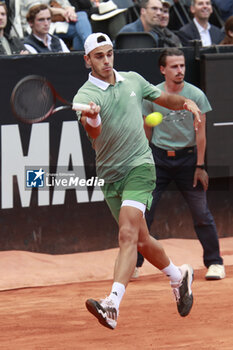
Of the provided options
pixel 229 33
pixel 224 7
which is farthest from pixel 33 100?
pixel 224 7

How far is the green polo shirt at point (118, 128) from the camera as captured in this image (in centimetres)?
576

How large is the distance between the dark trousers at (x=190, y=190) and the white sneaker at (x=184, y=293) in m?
1.57

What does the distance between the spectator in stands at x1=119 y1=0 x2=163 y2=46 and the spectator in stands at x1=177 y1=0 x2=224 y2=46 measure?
0.58 meters

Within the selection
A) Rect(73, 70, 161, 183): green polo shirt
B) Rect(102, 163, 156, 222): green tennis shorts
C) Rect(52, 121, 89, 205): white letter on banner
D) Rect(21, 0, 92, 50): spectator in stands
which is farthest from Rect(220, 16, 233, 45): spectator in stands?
Rect(102, 163, 156, 222): green tennis shorts

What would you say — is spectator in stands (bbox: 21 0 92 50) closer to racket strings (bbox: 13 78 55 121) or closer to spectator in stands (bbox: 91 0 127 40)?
spectator in stands (bbox: 91 0 127 40)

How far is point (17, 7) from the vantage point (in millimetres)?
9633

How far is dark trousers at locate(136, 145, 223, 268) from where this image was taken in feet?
25.2

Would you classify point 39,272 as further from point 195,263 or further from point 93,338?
point 93,338

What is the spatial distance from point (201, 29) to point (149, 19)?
3.14ft

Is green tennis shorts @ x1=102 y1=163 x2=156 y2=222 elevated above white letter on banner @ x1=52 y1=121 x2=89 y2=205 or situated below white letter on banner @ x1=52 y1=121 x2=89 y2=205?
above

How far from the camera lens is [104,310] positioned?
5.19 meters

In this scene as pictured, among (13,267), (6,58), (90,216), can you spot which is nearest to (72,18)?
(6,58)

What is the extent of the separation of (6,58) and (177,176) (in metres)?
2.05

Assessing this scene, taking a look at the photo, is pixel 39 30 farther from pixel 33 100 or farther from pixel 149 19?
pixel 33 100
